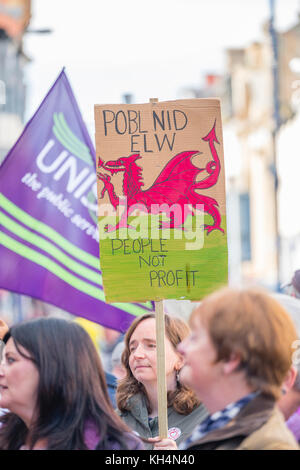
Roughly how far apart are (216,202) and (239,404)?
1464 mm

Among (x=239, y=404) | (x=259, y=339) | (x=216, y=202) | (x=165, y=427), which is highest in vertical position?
(x=216, y=202)

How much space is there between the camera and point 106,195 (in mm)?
4008

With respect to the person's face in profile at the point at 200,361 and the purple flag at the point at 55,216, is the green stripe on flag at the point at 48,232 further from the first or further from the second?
the person's face in profile at the point at 200,361

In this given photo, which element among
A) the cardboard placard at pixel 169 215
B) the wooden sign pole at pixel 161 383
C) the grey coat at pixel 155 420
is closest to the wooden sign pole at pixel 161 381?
the wooden sign pole at pixel 161 383

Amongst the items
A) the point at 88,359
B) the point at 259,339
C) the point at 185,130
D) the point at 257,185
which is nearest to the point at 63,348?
the point at 88,359

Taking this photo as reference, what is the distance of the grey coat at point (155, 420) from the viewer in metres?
4.31

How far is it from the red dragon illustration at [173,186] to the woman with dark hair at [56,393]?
33.7 inches

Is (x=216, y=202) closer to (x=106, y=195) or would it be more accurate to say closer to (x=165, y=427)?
(x=106, y=195)

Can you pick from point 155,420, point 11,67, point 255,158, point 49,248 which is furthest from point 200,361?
point 11,67

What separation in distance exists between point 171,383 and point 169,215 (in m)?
0.95

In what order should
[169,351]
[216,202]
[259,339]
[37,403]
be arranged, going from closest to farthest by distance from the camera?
[259,339] < [37,403] < [216,202] < [169,351]

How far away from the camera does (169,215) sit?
4027mm

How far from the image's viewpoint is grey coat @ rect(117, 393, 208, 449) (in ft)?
14.1

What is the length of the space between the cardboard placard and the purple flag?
3.61ft
